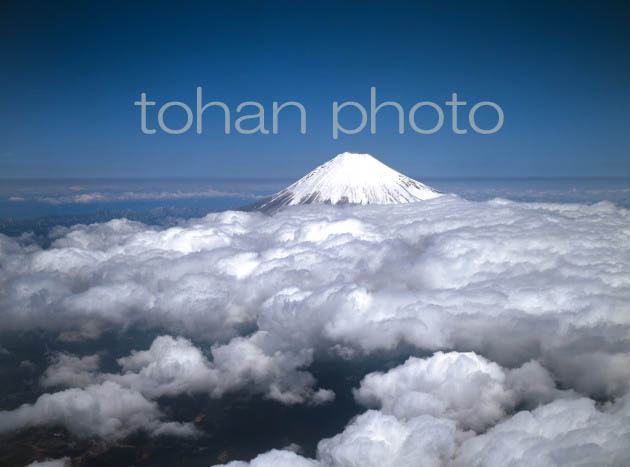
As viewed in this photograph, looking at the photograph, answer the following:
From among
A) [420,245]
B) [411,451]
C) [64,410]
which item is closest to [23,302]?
[64,410]

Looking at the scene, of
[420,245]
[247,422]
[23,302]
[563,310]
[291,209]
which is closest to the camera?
[563,310]

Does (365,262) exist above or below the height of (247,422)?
above

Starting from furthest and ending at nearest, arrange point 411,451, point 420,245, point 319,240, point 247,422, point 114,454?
point 319,240 < point 420,245 < point 247,422 < point 114,454 < point 411,451

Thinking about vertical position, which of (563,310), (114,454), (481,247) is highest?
(481,247)

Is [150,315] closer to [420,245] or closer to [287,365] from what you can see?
[287,365]

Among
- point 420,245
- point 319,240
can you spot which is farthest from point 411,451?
point 319,240

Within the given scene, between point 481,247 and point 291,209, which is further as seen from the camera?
point 291,209
